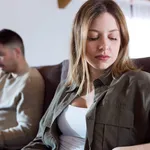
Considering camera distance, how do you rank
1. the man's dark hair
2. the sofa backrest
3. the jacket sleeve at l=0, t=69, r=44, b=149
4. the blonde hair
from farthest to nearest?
the man's dark hair < the sofa backrest < the jacket sleeve at l=0, t=69, r=44, b=149 < the blonde hair

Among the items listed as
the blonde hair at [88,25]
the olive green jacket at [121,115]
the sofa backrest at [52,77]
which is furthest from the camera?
the sofa backrest at [52,77]

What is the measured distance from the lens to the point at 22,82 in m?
1.72

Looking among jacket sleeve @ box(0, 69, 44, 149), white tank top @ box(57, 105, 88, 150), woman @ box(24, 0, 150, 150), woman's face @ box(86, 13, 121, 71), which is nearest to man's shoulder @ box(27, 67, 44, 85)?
jacket sleeve @ box(0, 69, 44, 149)

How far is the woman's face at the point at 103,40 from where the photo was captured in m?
1.13

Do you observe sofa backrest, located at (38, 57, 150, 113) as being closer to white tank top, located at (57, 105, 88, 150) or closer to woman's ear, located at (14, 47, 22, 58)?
woman's ear, located at (14, 47, 22, 58)

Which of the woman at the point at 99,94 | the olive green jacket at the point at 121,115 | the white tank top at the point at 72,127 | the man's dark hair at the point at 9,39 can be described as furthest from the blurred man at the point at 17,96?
the olive green jacket at the point at 121,115

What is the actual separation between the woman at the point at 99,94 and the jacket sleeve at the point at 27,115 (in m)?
0.23

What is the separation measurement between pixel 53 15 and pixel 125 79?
62.3 inches

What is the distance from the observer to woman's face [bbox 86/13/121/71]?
1131 mm

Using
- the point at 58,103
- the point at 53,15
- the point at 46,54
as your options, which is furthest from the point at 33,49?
the point at 58,103

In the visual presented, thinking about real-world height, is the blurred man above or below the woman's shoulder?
below

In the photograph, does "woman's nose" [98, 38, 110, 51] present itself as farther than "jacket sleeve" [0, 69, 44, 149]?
No

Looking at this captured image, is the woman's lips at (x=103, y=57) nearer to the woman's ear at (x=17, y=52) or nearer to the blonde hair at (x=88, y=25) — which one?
the blonde hair at (x=88, y=25)

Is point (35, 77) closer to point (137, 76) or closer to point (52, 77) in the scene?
point (52, 77)
